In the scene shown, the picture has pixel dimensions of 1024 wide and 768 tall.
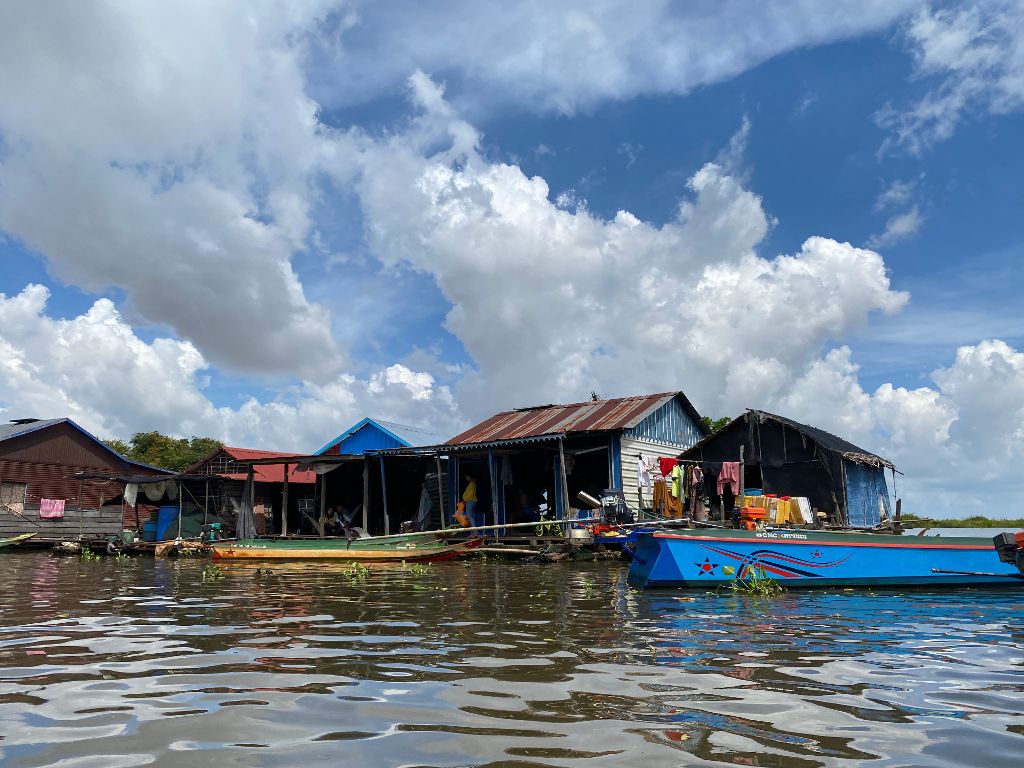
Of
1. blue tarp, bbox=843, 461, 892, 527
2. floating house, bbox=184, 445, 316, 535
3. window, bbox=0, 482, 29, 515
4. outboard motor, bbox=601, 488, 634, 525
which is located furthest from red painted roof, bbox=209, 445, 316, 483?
blue tarp, bbox=843, 461, 892, 527

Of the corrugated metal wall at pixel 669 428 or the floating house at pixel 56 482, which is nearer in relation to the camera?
the corrugated metal wall at pixel 669 428

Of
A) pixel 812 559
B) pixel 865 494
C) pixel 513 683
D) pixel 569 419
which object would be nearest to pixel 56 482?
pixel 569 419

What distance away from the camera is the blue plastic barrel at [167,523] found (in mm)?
27078

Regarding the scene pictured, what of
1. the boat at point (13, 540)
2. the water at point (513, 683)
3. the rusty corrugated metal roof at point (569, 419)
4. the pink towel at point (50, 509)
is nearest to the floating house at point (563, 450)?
the rusty corrugated metal roof at point (569, 419)

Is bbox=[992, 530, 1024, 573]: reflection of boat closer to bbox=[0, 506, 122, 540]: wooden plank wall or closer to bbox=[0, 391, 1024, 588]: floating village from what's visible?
bbox=[0, 391, 1024, 588]: floating village

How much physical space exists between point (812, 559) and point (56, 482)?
33762 millimetres

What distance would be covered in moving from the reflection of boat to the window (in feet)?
112

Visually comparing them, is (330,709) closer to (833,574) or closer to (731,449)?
(833,574)

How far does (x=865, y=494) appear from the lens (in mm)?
22094

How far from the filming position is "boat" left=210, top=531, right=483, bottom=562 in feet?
59.2

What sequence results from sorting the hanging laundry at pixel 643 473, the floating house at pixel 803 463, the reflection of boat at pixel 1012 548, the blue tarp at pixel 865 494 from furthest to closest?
the hanging laundry at pixel 643 473 → the blue tarp at pixel 865 494 → the floating house at pixel 803 463 → the reflection of boat at pixel 1012 548

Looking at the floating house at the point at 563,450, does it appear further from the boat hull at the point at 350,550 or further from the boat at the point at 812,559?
the boat at the point at 812,559

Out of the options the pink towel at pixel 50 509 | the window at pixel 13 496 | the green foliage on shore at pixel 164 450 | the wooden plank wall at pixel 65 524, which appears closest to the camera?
the wooden plank wall at pixel 65 524

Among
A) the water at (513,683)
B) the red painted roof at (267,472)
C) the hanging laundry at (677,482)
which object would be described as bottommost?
the water at (513,683)
